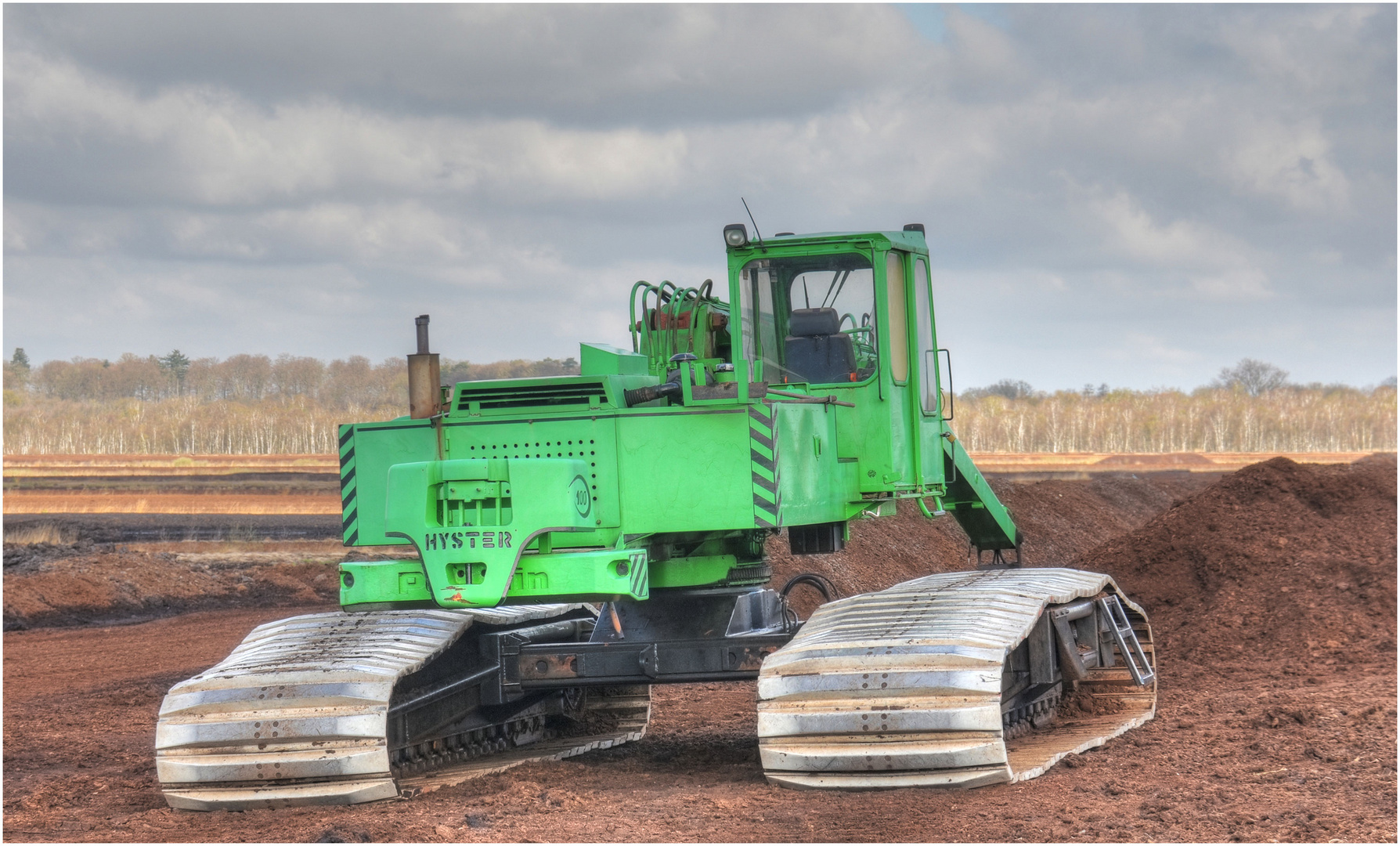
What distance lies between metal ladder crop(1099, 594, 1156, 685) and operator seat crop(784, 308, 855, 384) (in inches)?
107

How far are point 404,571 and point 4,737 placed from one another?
5.48 meters

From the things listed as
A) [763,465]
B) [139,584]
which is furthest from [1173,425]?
[763,465]

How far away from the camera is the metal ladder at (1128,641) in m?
9.76

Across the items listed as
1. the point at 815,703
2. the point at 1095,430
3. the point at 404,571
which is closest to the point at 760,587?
the point at 815,703

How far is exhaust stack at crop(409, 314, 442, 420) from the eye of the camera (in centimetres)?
783

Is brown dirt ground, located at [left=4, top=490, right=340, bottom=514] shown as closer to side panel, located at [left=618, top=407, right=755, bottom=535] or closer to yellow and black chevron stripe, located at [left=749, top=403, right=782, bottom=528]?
side panel, located at [left=618, top=407, right=755, bottom=535]

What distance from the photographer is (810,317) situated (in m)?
8.88

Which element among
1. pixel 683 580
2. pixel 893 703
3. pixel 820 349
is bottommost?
pixel 893 703

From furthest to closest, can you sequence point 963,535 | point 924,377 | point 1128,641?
1. point 963,535
2. point 1128,641
3. point 924,377

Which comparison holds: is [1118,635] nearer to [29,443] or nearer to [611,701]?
[611,701]

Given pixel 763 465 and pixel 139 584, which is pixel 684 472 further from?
pixel 139 584

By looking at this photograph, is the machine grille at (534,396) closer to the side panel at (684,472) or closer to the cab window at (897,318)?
the side panel at (684,472)

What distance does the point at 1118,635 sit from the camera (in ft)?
32.3

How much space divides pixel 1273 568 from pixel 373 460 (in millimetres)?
10112
